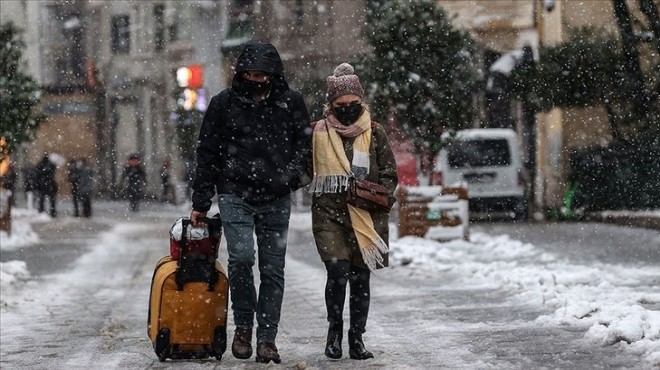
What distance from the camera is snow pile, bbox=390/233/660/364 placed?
7.88 m

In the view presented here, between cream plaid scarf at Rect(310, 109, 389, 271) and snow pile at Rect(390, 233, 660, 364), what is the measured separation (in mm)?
1429

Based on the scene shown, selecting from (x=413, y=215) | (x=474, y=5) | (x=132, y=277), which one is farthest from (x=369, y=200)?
(x=474, y=5)

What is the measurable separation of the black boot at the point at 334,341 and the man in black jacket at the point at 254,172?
306mm

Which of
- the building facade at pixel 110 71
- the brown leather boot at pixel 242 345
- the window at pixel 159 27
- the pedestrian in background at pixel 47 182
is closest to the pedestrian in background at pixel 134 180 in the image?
the pedestrian in background at pixel 47 182

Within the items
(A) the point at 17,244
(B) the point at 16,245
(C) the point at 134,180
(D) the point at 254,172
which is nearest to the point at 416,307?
(D) the point at 254,172

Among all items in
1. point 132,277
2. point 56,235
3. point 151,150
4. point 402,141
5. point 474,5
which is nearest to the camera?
point 132,277

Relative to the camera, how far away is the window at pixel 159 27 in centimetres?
5272

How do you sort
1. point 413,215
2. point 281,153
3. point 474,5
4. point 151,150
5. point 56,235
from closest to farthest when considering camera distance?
point 281,153 → point 413,215 → point 56,235 → point 474,5 → point 151,150

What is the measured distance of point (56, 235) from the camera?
25578 millimetres

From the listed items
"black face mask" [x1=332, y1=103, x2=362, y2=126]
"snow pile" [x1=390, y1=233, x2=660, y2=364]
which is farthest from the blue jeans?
"snow pile" [x1=390, y1=233, x2=660, y2=364]

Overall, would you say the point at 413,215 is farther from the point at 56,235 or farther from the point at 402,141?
the point at 56,235

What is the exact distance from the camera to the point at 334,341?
761cm

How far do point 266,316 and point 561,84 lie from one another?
18902mm

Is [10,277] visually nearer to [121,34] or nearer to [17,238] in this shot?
[17,238]
